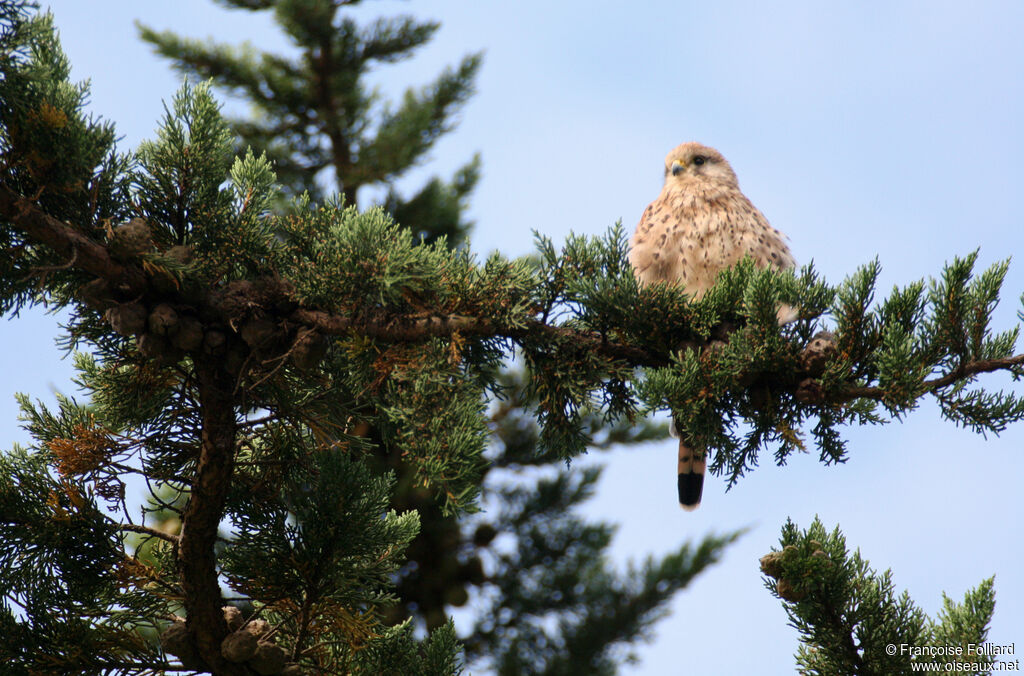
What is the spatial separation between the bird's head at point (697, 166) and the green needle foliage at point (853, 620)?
1.93 meters

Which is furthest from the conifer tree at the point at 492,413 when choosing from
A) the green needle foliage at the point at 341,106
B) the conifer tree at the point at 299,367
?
the conifer tree at the point at 299,367

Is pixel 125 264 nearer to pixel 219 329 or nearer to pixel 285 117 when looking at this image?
pixel 219 329

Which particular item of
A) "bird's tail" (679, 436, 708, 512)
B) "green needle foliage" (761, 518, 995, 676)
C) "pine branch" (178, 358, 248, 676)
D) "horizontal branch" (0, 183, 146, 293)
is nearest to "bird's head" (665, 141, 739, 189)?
"bird's tail" (679, 436, 708, 512)

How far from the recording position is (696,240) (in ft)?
10.3

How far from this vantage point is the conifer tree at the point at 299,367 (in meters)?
1.68

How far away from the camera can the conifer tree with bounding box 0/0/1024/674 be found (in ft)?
5.52

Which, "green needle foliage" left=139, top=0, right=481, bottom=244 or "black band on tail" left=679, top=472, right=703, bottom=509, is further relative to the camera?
"green needle foliage" left=139, top=0, right=481, bottom=244

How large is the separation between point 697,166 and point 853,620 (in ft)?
7.22

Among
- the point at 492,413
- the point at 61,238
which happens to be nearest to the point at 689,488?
the point at 61,238

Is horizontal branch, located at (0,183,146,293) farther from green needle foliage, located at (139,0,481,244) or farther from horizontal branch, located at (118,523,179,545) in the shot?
green needle foliage, located at (139,0,481,244)

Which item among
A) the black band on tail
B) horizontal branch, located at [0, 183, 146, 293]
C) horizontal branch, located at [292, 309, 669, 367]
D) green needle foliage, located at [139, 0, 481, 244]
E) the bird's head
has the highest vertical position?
green needle foliage, located at [139, 0, 481, 244]

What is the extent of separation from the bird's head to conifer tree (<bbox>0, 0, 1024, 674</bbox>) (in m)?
1.97

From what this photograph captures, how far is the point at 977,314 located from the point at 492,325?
85 cm

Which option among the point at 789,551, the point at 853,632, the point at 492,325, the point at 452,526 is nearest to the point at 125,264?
the point at 492,325
